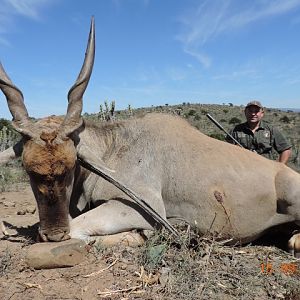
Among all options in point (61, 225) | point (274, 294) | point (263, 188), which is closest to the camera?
point (274, 294)

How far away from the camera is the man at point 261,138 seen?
8453 mm

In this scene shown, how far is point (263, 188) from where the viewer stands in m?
5.40

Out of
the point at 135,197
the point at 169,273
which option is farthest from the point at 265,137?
the point at 169,273

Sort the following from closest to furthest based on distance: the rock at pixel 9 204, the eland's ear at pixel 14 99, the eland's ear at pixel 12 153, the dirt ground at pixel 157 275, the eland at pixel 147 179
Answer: the dirt ground at pixel 157 275
the eland at pixel 147 179
the eland's ear at pixel 14 99
the eland's ear at pixel 12 153
the rock at pixel 9 204

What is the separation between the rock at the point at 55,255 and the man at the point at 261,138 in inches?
202

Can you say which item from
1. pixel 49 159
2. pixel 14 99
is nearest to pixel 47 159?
pixel 49 159

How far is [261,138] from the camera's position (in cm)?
848

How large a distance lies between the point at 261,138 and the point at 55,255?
5.45m

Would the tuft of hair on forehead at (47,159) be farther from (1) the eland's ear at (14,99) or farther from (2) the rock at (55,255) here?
(2) the rock at (55,255)

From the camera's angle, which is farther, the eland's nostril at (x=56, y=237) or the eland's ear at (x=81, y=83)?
the eland's ear at (x=81, y=83)

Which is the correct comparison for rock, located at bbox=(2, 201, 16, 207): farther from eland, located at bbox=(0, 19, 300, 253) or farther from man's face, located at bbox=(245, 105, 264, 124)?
man's face, located at bbox=(245, 105, 264, 124)

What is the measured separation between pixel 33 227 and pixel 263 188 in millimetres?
3092

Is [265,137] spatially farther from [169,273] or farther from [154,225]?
[169,273]

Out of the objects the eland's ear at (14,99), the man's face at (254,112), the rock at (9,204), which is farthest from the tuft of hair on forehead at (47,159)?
the man's face at (254,112)
